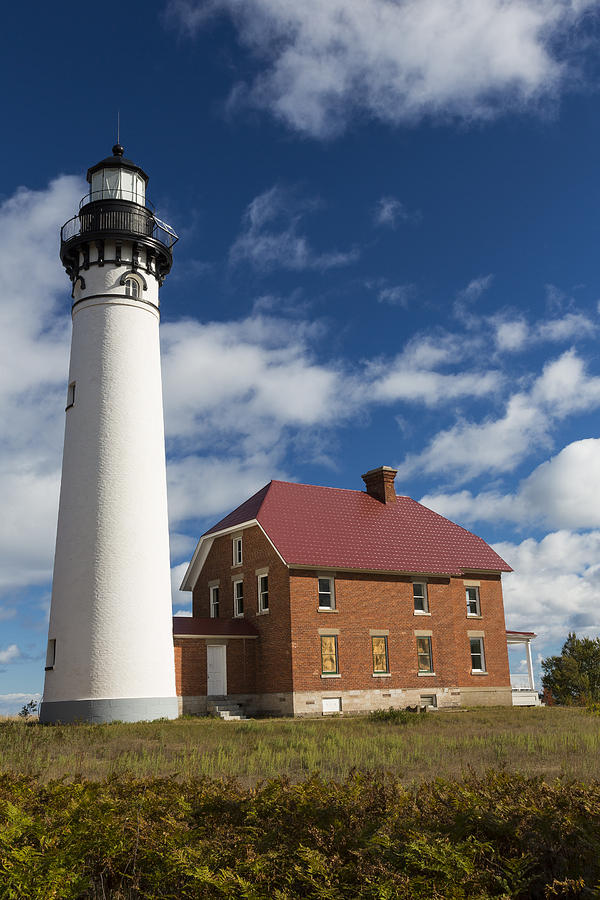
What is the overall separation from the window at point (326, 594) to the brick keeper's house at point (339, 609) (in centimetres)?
4

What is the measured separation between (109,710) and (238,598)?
11363mm

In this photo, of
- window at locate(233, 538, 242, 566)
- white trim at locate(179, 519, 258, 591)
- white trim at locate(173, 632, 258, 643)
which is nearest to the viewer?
white trim at locate(173, 632, 258, 643)

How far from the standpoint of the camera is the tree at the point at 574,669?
59469 millimetres

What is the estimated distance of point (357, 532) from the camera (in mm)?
35562

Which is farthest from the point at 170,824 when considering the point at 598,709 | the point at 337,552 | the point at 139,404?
the point at 337,552

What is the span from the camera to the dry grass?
1323cm

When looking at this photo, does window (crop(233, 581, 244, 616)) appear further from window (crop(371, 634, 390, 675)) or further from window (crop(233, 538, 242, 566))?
window (crop(371, 634, 390, 675))

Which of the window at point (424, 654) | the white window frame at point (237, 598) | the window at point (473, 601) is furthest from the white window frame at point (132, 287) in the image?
the window at point (473, 601)

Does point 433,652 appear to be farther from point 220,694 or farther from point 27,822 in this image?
point 27,822

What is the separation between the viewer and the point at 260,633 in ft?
108

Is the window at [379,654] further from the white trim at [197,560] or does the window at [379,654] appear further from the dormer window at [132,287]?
the dormer window at [132,287]

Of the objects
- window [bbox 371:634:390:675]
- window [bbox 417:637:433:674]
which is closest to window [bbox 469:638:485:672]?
window [bbox 417:637:433:674]

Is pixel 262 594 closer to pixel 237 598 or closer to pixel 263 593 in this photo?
pixel 263 593

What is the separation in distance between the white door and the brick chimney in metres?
11.7
